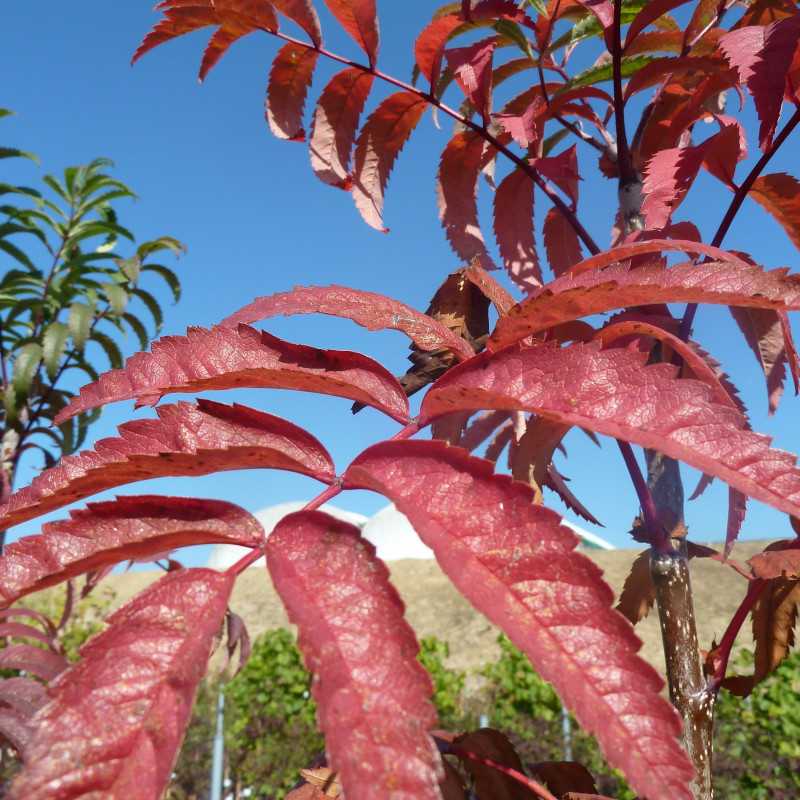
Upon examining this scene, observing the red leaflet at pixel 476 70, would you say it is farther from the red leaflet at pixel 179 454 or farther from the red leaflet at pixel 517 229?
the red leaflet at pixel 179 454

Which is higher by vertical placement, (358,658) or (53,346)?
(53,346)

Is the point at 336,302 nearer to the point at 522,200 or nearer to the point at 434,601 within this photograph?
the point at 522,200

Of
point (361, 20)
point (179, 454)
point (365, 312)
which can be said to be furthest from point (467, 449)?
point (361, 20)

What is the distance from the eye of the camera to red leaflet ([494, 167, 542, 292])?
3.40ft

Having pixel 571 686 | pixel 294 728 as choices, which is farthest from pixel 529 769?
pixel 294 728

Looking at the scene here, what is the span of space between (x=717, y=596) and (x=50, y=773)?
48.7 ft

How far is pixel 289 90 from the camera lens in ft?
3.43

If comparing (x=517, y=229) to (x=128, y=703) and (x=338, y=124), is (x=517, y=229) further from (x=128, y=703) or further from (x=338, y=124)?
(x=128, y=703)

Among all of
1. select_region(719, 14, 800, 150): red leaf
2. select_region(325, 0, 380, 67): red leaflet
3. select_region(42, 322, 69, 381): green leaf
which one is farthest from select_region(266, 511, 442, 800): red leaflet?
select_region(42, 322, 69, 381): green leaf

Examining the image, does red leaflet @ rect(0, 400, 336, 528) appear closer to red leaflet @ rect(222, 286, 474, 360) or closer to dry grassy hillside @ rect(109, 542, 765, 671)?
red leaflet @ rect(222, 286, 474, 360)

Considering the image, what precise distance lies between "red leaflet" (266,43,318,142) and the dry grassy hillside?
1035 cm

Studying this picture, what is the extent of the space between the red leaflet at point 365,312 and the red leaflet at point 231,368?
0.06 meters

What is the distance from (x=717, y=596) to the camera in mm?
13641

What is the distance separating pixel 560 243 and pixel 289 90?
426 mm
